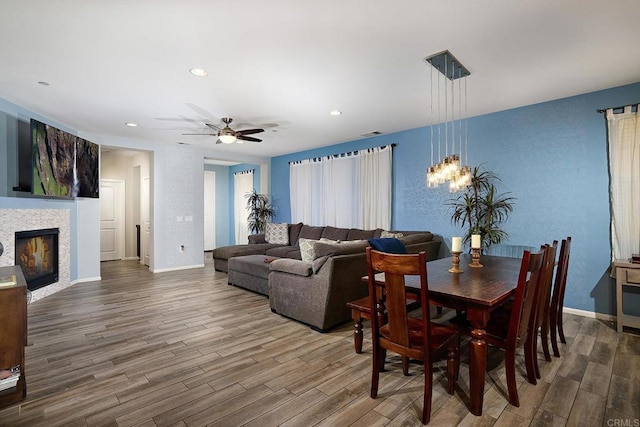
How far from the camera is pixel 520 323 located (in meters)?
2.00

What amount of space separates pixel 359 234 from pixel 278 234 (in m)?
2.14

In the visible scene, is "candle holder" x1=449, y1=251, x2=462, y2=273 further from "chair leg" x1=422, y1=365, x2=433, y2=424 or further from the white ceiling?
the white ceiling

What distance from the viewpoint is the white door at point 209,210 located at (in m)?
9.52

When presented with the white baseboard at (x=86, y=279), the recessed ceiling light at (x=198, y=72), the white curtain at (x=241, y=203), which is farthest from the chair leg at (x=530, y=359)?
the white curtain at (x=241, y=203)

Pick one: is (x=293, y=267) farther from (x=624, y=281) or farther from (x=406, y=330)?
(x=624, y=281)

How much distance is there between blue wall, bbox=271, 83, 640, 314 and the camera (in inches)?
144

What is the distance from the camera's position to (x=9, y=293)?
5.17 feet

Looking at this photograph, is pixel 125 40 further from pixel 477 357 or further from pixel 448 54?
pixel 477 357

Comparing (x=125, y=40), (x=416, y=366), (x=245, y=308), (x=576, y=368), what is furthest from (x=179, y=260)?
(x=576, y=368)

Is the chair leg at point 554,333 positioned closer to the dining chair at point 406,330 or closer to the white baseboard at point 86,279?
the dining chair at point 406,330

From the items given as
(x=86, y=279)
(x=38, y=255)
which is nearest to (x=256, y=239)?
(x=86, y=279)

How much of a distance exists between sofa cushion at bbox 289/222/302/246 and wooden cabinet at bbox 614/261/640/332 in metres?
5.25

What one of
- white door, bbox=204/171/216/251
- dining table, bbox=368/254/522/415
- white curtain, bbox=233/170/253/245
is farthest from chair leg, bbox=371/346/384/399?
white door, bbox=204/171/216/251

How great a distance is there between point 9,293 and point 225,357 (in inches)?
63.9
